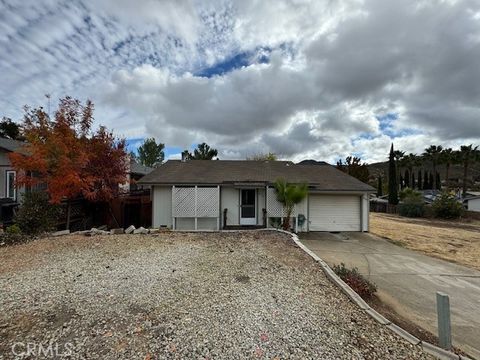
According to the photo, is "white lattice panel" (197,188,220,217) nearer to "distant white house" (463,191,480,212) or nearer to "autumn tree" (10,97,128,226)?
"autumn tree" (10,97,128,226)

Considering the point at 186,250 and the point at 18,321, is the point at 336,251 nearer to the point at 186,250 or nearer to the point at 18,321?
the point at 186,250

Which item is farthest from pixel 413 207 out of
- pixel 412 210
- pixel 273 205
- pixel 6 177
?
pixel 6 177

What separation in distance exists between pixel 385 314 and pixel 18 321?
614 centimetres

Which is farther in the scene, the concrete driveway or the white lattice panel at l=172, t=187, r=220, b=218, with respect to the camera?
the white lattice panel at l=172, t=187, r=220, b=218

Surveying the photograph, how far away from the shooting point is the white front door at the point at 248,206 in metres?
13.8

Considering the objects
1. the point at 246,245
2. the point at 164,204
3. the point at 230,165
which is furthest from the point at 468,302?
the point at 230,165

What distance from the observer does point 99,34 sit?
9898 millimetres

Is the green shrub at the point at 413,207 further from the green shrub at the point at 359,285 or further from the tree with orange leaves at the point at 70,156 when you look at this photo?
the tree with orange leaves at the point at 70,156

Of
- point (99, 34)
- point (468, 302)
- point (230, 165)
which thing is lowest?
point (468, 302)

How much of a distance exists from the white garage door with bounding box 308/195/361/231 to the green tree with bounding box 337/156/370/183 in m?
27.6

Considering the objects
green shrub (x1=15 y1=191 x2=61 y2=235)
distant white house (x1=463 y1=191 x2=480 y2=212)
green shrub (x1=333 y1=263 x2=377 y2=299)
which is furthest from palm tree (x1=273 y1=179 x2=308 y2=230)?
distant white house (x1=463 y1=191 x2=480 y2=212)

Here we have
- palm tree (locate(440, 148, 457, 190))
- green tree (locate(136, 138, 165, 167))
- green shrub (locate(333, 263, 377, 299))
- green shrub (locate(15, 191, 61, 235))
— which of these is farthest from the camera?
palm tree (locate(440, 148, 457, 190))

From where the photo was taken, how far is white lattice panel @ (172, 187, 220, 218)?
12.6 meters

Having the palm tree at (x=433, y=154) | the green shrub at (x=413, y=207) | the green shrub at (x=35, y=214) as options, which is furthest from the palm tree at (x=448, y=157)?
the green shrub at (x=35, y=214)
